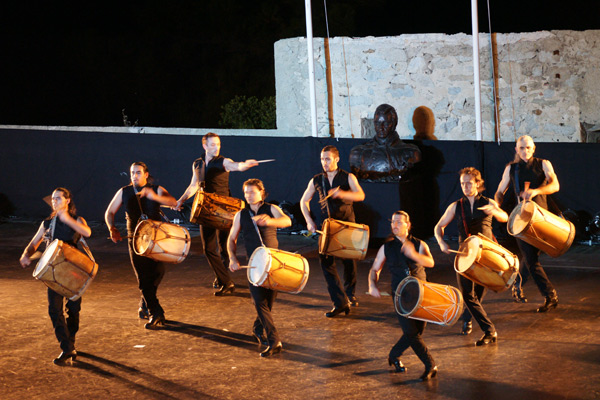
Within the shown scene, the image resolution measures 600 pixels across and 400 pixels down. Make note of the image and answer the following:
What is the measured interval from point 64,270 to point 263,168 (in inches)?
269

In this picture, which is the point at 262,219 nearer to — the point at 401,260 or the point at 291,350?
the point at 291,350

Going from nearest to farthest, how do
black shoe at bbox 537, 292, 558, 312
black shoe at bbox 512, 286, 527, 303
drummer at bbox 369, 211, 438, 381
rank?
drummer at bbox 369, 211, 438, 381, black shoe at bbox 537, 292, 558, 312, black shoe at bbox 512, 286, 527, 303

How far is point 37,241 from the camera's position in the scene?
8359mm

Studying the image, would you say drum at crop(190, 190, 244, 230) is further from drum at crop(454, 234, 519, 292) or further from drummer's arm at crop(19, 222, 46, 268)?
drum at crop(454, 234, 519, 292)

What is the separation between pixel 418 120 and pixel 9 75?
16.5 metres

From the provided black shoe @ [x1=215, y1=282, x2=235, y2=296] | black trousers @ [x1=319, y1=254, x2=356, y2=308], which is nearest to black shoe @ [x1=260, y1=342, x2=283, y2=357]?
black trousers @ [x1=319, y1=254, x2=356, y2=308]

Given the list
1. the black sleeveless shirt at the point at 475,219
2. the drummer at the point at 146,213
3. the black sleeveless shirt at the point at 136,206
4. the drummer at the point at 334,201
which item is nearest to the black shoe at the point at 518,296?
the black sleeveless shirt at the point at 475,219

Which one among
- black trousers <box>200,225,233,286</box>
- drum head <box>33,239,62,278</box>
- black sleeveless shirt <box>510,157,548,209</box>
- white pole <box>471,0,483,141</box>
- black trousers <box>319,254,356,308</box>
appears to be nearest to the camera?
drum head <box>33,239,62,278</box>

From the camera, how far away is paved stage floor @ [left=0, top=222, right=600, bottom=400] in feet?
24.0

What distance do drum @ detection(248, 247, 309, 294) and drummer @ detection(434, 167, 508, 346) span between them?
1387mm

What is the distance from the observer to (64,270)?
26.1ft

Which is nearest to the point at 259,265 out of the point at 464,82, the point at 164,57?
the point at 464,82

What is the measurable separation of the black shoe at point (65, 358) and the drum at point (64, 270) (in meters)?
0.52

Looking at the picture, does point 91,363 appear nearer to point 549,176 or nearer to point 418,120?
point 549,176
